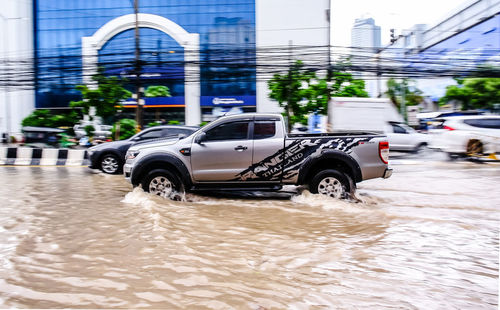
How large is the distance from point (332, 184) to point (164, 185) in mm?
2921

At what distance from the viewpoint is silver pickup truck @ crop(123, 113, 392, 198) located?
23.5 feet

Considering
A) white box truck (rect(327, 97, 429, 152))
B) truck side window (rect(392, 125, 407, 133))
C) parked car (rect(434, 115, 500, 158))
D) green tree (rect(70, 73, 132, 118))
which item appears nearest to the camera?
parked car (rect(434, 115, 500, 158))

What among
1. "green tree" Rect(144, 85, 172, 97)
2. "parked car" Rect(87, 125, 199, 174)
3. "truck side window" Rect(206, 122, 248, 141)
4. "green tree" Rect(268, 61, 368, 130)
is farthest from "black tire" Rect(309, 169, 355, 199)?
"green tree" Rect(144, 85, 172, 97)

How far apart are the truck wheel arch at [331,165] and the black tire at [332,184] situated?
12cm

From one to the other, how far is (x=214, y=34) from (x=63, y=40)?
48.1 feet

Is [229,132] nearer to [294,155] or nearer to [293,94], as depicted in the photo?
[294,155]

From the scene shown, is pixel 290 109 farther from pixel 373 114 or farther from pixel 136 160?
pixel 136 160

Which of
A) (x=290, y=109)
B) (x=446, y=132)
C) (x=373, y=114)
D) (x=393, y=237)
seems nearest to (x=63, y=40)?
(x=290, y=109)

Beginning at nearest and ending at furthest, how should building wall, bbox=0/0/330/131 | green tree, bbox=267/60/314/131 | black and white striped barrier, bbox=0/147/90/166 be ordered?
1. black and white striped barrier, bbox=0/147/90/166
2. green tree, bbox=267/60/314/131
3. building wall, bbox=0/0/330/131

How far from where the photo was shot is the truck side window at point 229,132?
7.35 meters

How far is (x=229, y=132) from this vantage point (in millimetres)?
7371

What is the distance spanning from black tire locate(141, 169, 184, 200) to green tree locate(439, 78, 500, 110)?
30718 millimetres

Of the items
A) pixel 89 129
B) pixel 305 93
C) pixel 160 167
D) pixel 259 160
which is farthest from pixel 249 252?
pixel 89 129

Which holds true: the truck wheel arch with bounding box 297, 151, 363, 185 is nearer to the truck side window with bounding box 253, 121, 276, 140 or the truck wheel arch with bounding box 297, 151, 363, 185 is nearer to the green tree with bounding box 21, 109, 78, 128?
the truck side window with bounding box 253, 121, 276, 140
